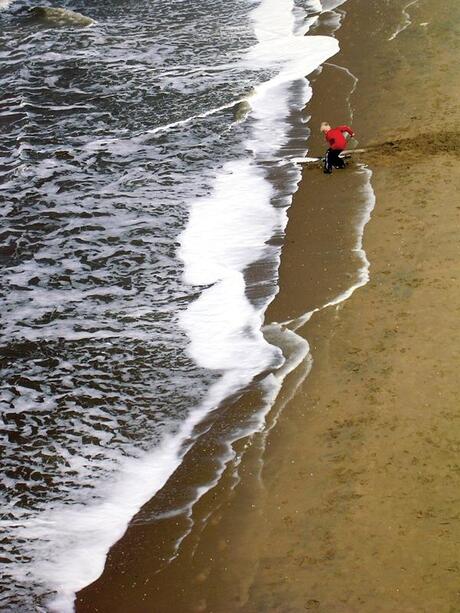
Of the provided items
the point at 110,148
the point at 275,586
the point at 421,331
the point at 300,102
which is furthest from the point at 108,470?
the point at 300,102

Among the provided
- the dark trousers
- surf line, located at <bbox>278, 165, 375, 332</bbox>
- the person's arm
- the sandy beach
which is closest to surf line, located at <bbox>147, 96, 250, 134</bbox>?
the person's arm

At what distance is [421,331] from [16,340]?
17.4ft

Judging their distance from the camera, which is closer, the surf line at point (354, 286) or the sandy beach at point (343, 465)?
the sandy beach at point (343, 465)

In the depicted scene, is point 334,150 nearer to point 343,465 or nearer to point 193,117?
point 193,117

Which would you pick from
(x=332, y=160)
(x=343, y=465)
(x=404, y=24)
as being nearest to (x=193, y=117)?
(x=332, y=160)

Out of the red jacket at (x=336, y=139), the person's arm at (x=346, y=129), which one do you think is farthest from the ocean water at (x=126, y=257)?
the person's arm at (x=346, y=129)

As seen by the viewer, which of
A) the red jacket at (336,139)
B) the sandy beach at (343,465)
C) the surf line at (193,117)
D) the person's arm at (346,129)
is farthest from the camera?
the surf line at (193,117)

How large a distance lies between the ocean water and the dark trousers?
72cm

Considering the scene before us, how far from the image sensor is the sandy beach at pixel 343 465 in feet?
22.9

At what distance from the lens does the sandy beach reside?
6965mm

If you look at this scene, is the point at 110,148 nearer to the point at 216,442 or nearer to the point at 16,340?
the point at 16,340

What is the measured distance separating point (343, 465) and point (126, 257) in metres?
5.87

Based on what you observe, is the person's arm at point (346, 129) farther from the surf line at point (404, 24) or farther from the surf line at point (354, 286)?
the surf line at point (404, 24)

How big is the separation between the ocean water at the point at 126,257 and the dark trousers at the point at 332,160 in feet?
2.36
